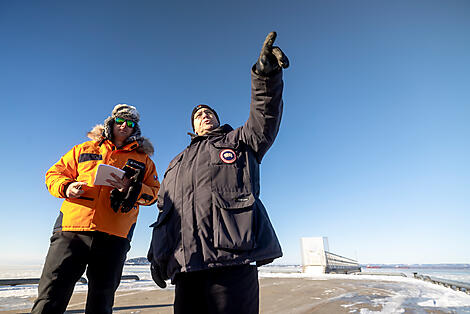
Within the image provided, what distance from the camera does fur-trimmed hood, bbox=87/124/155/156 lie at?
8.28ft

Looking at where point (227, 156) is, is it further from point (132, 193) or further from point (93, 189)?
point (93, 189)

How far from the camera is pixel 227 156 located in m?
1.59

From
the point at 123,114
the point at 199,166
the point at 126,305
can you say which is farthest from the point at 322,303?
→ the point at 123,114

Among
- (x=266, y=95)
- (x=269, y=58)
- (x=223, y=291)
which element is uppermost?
(x=269, y=58)

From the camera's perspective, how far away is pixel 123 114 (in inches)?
103

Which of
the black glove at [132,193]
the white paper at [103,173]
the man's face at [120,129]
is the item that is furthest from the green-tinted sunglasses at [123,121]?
the white paper at [103,173]

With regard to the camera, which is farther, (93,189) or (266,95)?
(93,189)

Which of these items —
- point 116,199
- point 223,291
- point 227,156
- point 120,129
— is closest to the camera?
point 223,291

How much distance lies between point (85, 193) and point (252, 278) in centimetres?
161

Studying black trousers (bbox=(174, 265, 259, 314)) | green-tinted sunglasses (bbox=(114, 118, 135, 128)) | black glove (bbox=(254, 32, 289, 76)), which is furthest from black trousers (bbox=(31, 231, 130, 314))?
black glove (bbox=(254, 32, 289, 76))

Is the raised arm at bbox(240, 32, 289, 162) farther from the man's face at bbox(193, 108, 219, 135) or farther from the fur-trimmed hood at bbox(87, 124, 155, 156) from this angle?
the fur-trimmed hood at bbox(87, 124, 155, 156)

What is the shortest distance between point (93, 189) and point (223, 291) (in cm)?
153

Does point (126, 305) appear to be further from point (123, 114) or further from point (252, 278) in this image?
point (252, 278)

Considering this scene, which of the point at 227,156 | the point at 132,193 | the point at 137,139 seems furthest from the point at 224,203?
the point at 137,139
